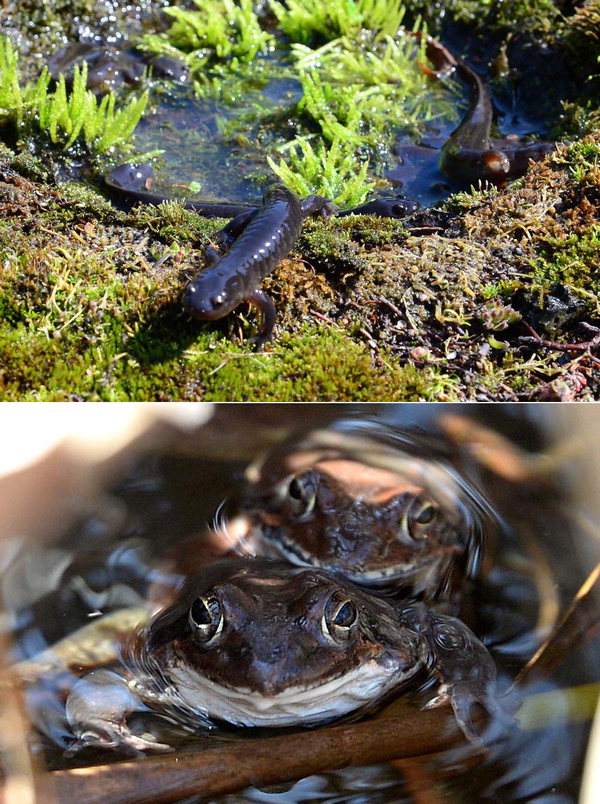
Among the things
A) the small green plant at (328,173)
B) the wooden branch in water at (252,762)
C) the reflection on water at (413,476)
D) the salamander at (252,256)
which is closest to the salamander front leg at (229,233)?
the salamander at (252,256)

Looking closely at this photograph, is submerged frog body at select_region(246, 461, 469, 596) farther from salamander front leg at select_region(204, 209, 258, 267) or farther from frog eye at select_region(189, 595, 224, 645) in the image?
salamander front leg at select_region(204, 209, 258, 267)

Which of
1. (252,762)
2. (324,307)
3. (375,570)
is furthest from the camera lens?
(324,307)

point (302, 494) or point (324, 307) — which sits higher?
point (324, 307)

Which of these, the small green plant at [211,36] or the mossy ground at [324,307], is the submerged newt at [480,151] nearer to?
the mossy ground at [324,307]

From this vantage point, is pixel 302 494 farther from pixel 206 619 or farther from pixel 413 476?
pixel 206 619

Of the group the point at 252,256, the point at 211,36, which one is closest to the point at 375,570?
the point at 252,256

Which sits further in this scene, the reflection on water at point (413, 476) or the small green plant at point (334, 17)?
the small green plant at point (334, 17)

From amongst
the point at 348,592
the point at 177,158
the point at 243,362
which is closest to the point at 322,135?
the point at 177,158
